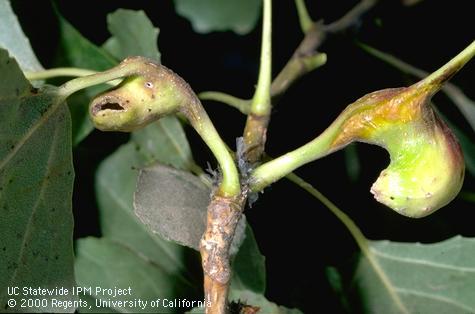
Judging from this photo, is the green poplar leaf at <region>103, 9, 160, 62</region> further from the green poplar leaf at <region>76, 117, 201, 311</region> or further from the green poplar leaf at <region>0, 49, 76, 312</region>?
the green poplar leaf at <region>0, 49, 76, 312</region>

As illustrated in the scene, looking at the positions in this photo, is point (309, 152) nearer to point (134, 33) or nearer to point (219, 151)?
point (219, 151)

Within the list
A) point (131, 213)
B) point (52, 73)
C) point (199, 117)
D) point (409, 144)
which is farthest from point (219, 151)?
point (131, 213)

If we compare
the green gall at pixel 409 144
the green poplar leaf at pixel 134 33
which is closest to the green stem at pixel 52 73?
the green poplar leaf at pixel 134 33

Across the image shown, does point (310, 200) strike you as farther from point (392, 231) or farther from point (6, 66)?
point (6, 66)

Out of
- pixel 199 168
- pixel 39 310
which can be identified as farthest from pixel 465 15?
pixel 39 310

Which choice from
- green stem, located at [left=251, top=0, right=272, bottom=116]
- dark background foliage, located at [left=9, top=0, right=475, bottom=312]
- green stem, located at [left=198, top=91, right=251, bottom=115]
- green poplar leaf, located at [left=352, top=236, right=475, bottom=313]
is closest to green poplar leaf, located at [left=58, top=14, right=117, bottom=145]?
dark background foliage, located at [left=9, top=0, right=475, bottom=312]
